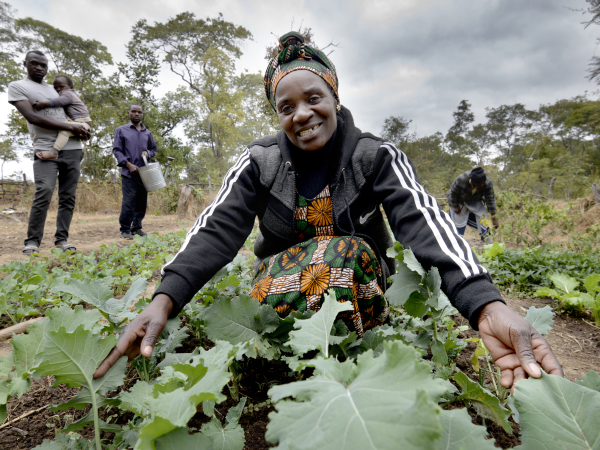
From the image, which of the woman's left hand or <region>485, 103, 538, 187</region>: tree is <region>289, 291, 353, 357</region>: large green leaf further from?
<region>485, 103, 538, 187</region>: tree

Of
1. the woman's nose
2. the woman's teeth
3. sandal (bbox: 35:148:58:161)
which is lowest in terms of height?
sandal (bbox: 35:148:58:161)

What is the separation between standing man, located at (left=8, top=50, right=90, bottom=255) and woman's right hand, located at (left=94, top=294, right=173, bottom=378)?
319 centimetres

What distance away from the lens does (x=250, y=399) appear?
1258 millimetres

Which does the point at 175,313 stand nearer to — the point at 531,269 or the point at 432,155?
the point at 531,269

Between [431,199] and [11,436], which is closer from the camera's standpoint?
[11,436]

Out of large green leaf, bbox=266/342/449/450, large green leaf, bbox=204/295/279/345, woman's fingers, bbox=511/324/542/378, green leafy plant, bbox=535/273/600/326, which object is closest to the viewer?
large green leaf, bbox=266/342/449/450

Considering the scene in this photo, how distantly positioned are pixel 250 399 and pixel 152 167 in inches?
188

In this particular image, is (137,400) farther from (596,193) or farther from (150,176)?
(596,193)

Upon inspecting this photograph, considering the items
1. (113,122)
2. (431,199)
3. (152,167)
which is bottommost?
(431,199)

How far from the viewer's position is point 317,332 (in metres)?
0.92

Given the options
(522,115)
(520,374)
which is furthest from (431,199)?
(522,115)

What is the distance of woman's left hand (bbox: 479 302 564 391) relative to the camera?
0.79 m

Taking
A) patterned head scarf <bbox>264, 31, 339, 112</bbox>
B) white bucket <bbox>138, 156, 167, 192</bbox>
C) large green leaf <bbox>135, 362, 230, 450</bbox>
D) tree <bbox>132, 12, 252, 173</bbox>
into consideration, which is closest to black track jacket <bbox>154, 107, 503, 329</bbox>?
patterned head scarf <bbox>264, 31, 339, 112</bbox>

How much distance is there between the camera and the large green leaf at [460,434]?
57 cm
